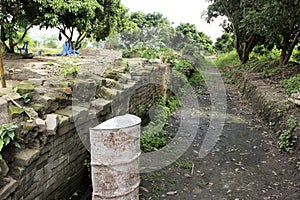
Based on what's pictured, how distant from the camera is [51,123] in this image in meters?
2.51

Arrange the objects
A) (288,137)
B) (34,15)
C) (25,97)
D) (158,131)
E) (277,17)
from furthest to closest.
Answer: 1. (34,15)
2. (277,17)
3. (158,131)
4. (288,137)
5. (25,97)

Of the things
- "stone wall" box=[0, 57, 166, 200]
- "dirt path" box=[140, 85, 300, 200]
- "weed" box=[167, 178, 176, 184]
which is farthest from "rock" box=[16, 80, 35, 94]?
"weed" box=[167, 178, 176, 184]

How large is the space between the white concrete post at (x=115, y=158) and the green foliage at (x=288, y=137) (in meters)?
3.24

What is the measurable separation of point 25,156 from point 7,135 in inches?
9.3

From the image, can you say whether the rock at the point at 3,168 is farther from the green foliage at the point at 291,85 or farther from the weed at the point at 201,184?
the green foliage at the point at 291,85

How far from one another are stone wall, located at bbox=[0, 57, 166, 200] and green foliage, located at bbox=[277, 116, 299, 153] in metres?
3.16

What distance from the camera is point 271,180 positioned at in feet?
12.5

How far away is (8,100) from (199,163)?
3.13 meters

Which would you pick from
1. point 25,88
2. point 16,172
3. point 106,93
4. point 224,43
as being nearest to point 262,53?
point 224,43

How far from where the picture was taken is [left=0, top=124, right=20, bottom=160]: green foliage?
2058 millimetres

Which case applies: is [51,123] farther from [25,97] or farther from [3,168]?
[3,168]

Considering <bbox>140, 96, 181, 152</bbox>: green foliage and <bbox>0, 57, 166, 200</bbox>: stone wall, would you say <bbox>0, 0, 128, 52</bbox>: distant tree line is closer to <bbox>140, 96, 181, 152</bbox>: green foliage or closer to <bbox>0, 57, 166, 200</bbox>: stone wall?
<bbox>140, 96, 181, 152</bbox>: green foliage

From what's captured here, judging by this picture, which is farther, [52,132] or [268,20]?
[268,20]

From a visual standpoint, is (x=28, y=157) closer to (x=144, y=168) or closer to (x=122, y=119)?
(x=122, y=119)
